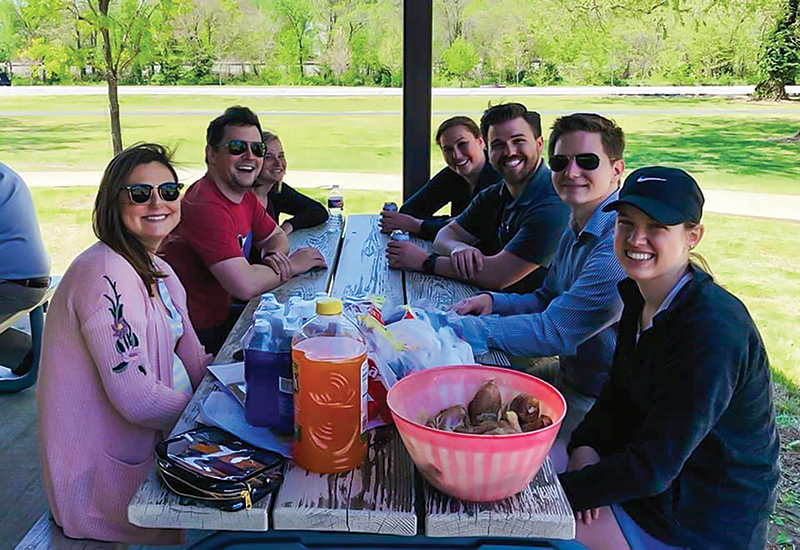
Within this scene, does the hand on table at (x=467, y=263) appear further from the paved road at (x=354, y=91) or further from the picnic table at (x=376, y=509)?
the paved road at (x=354, y=91)

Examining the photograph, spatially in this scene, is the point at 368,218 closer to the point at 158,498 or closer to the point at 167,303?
the point at 167,303

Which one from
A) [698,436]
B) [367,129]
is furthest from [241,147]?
[367,129]

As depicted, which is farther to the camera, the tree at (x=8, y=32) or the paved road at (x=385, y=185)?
the paved road at (x=385, y=185)

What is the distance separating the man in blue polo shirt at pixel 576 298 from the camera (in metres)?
1.96

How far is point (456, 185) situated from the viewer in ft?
12.2

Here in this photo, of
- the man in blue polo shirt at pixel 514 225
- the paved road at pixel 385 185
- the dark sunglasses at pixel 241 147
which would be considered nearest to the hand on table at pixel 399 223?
the man in blue polo shirt at pixel 514 225

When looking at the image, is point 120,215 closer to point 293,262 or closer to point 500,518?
point 293,262

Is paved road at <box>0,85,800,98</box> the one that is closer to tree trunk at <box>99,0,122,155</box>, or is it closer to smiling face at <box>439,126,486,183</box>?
tree trunk at <box>99,0,122,155</box>

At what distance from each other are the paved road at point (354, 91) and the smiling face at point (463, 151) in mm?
6815

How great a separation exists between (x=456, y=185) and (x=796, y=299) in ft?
13.5

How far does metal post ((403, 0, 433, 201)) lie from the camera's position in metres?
3.75

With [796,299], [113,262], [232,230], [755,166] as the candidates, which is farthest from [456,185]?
[755,166]

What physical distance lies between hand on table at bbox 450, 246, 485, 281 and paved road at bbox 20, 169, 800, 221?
20.9ft

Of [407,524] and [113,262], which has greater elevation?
[113,262]
